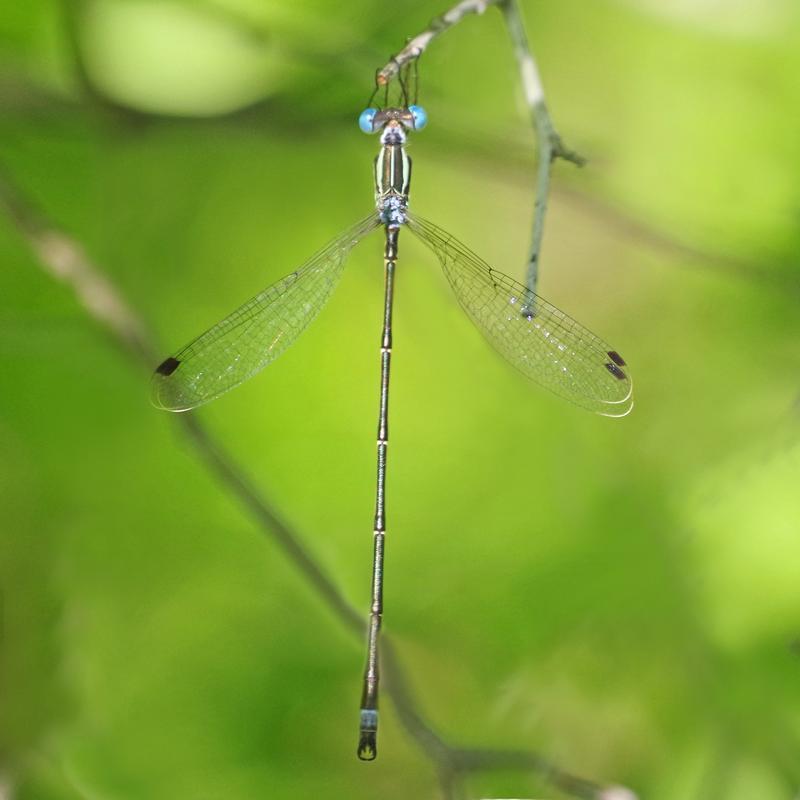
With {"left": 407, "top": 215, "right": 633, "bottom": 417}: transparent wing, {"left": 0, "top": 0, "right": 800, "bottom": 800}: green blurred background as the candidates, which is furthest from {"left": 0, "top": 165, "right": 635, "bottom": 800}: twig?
{"left": 407, "top": 215, "right": 633, "bottom": 417}: transparent wing

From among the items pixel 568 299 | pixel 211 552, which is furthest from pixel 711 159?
pixel 211 552

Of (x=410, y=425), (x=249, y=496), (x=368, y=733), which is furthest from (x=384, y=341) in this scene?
(x=368, y=733)

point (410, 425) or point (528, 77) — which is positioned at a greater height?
point (528, 77)

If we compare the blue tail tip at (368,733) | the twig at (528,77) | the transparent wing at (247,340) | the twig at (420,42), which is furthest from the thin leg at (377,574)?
the twig at (420,42)

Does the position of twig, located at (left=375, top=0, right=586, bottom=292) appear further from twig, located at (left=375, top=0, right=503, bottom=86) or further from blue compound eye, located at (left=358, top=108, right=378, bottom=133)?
blue compound eye, located at (left=358, top=108, right=378, bottom=133)

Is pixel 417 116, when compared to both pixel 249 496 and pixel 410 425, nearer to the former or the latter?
pixel 410 425

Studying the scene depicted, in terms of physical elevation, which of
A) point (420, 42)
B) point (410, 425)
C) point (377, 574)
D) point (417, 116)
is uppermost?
point (417, 116)

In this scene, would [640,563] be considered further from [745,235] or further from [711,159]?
[711,159]
